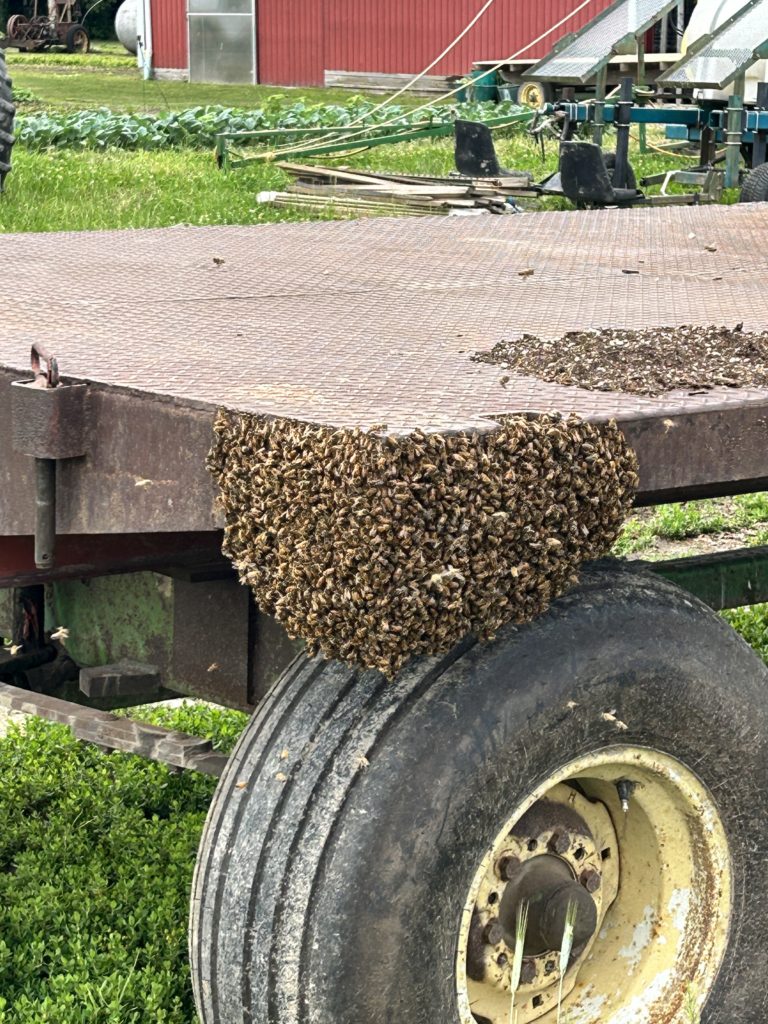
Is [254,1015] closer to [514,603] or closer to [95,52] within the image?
[514,603]

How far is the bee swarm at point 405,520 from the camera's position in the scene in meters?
1.69

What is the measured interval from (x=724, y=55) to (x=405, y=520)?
1162 cm

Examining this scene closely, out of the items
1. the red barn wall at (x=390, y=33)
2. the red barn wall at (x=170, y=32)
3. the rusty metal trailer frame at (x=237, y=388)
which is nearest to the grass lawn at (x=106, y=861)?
the rusty metal trailer frame at (x=237, y=388)

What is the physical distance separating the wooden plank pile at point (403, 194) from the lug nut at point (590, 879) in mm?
10208

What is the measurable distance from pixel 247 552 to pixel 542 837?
665mm

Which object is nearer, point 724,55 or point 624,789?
point 624,789

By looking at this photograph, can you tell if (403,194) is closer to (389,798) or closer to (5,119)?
(5,119)

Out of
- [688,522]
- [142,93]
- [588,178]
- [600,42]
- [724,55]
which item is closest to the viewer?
[688,522]

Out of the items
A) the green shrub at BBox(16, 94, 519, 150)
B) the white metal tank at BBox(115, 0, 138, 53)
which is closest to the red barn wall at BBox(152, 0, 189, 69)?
the white metal tank at BBox(115, 0, 138, 53)

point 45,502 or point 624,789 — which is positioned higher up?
point 45,502

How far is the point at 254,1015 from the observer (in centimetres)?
199

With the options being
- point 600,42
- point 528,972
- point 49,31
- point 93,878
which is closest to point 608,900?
point 528,972

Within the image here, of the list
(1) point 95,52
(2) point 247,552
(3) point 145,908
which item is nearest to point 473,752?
(2) point 247,552

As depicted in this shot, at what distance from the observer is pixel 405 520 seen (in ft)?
5.54
